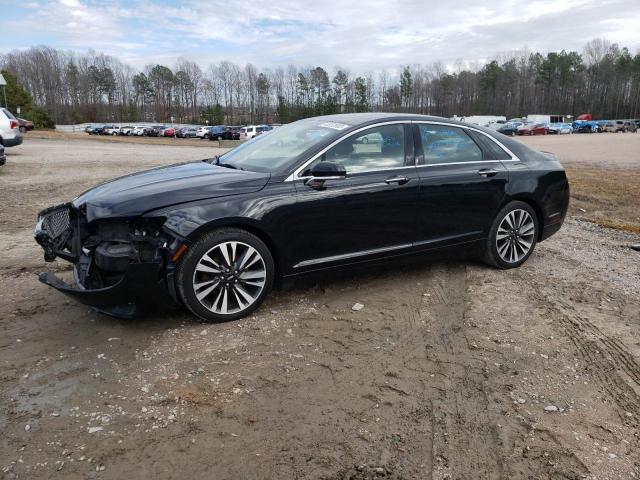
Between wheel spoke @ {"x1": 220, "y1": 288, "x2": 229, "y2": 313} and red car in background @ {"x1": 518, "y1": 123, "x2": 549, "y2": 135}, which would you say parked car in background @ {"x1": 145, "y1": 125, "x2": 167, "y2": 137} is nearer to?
red car in background @ {"x1": 518, "y1": 123, "x2": 549, "y2": 135}

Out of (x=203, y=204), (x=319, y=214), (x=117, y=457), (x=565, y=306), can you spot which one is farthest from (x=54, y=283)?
(x=565, y=306)

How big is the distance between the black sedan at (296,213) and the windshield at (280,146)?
0.02 metres

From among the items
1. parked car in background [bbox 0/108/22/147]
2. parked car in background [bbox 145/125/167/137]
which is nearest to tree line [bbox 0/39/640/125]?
parked car in background [bbox 145/125/167/137]

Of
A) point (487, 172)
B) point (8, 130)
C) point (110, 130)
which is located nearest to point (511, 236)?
point (487, 172)

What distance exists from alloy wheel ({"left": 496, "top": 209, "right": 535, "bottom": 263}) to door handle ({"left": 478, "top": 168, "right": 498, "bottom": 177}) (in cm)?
48

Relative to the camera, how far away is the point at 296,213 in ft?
14.2

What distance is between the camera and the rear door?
16.5 feet

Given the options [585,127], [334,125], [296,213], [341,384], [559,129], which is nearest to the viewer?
[341,384]

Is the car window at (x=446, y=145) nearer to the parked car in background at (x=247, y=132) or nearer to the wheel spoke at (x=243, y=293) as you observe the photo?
the wheel spoke at (x=243, y=293)

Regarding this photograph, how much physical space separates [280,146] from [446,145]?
1664mm

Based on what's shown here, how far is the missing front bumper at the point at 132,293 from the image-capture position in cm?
374

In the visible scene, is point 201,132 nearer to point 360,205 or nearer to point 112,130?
point 112,130

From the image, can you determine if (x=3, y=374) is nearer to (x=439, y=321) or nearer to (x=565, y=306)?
(x=439, y=321)

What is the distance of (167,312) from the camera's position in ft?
14.3
